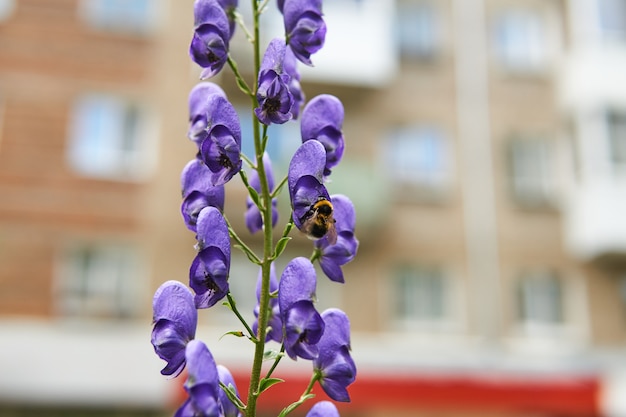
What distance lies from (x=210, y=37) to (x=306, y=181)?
530 mm

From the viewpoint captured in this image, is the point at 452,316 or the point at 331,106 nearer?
the point at 331,106

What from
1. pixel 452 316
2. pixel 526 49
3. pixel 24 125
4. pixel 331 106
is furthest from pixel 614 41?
pixel 331 106

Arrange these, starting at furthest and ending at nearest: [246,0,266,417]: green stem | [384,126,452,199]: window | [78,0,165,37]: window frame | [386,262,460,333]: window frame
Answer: [384,126,452,199]: window → [386,262,460,333]: window frame → [78,0,165,37]: window frame → [246,0,266,417]: green stem

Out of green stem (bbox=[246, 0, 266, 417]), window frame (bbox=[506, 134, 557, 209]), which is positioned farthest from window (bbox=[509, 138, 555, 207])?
green stem (bbox=[246, 0, 266, 417])

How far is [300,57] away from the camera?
2.34 metres

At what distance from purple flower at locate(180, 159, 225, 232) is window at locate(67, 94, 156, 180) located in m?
13.5

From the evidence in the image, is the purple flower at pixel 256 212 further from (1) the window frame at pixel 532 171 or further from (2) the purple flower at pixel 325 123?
(1) the window frame at pixel 532 171

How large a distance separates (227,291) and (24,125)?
14103 millimetres

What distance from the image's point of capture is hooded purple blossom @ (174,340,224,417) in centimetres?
174

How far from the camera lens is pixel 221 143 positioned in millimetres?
2021

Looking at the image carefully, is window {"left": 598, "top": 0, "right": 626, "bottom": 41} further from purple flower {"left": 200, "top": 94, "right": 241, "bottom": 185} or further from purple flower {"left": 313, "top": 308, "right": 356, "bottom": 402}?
purple flower {"left": 200, "top": 94, "right": 241, "bottom": 185}

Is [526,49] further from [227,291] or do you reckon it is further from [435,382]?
[227,291]

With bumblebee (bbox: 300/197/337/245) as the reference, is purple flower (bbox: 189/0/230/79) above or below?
above

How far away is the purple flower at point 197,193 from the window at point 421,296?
14082mm
